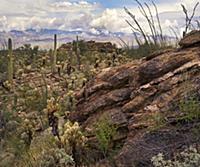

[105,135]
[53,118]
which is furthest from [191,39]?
[53,118]

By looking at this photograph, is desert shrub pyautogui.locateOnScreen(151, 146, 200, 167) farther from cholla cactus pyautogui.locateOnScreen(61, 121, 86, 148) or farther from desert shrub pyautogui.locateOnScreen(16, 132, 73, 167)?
cholla cactus pyautogui.locateOnScreen(61, 121, 86, 148)

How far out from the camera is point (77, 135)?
9.45m

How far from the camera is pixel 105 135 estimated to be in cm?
876

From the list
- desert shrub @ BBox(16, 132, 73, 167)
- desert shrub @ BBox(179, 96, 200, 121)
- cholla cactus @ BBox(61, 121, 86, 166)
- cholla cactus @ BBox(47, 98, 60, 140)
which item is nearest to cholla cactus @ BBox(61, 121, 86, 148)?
cholla cactus @ BBox(61, 121, 86, 166)

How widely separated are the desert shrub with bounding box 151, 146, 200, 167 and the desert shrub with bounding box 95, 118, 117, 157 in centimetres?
189

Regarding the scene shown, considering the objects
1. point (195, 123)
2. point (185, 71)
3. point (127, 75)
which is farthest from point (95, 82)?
point (195, 123)

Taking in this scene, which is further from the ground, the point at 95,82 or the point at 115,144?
the point at 95,82

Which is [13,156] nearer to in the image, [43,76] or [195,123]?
[195,123]

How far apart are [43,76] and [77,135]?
13656 millimetres

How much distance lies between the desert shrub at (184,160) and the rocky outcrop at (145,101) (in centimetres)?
44

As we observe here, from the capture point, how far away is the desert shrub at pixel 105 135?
8.70m

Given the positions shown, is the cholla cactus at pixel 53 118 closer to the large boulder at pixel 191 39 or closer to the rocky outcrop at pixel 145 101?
the rocky outcrop at pixel 145 101

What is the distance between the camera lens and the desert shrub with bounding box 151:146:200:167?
6.49m

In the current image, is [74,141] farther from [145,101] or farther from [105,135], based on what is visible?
[145,101]
